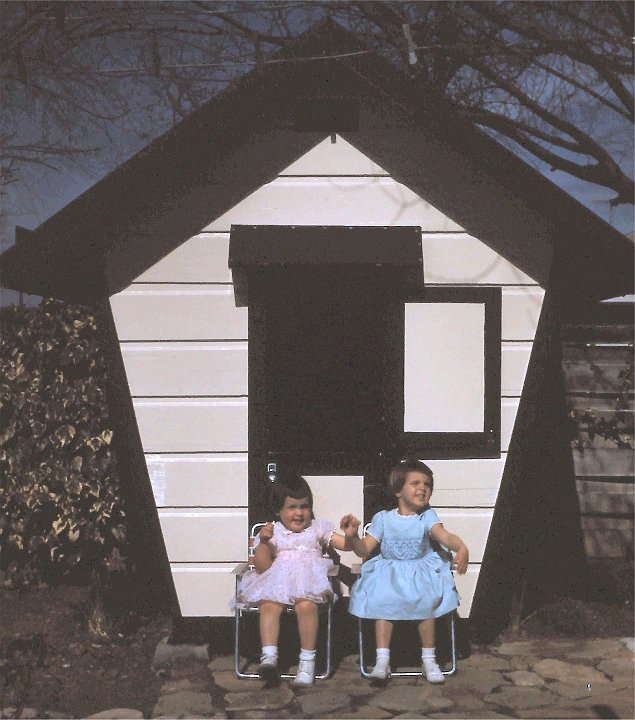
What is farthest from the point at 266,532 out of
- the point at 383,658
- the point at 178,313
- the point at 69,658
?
the point at 69,658

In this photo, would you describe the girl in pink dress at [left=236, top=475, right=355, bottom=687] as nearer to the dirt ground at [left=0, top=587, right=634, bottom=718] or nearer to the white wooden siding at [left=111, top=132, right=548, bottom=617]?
the white wooden siding at [left=111, top=132, right=548, bottom=617]

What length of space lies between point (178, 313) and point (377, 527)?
1801mm

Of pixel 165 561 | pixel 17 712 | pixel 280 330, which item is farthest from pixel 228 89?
pixel 17 712

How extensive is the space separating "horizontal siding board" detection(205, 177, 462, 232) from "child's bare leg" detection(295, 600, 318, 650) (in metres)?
2.29

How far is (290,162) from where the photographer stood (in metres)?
5.19

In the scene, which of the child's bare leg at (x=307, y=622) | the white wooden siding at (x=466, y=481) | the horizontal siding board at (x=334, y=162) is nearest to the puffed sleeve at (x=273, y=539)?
the child's bare leg at (x=307, y=622)

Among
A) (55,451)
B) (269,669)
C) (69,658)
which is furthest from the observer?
(55,451)

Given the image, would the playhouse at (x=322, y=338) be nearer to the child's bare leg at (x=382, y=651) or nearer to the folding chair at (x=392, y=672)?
the folding chair at (x=392, y=672)

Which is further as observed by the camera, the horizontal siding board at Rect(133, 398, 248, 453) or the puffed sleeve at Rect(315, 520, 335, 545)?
the horizontal siding board at Rect(133, 398, 248, 453)

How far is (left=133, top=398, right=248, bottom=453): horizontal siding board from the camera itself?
521 cm

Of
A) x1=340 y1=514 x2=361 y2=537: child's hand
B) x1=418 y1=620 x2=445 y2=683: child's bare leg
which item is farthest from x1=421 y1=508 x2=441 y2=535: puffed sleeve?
x1=418 y1=620 x2=445 y2=683: child's bare leg

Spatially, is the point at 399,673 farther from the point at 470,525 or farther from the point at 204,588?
the point at 204,588

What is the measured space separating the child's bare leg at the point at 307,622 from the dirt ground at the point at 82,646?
864 mm

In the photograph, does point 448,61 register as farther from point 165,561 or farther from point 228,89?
point 165,561
